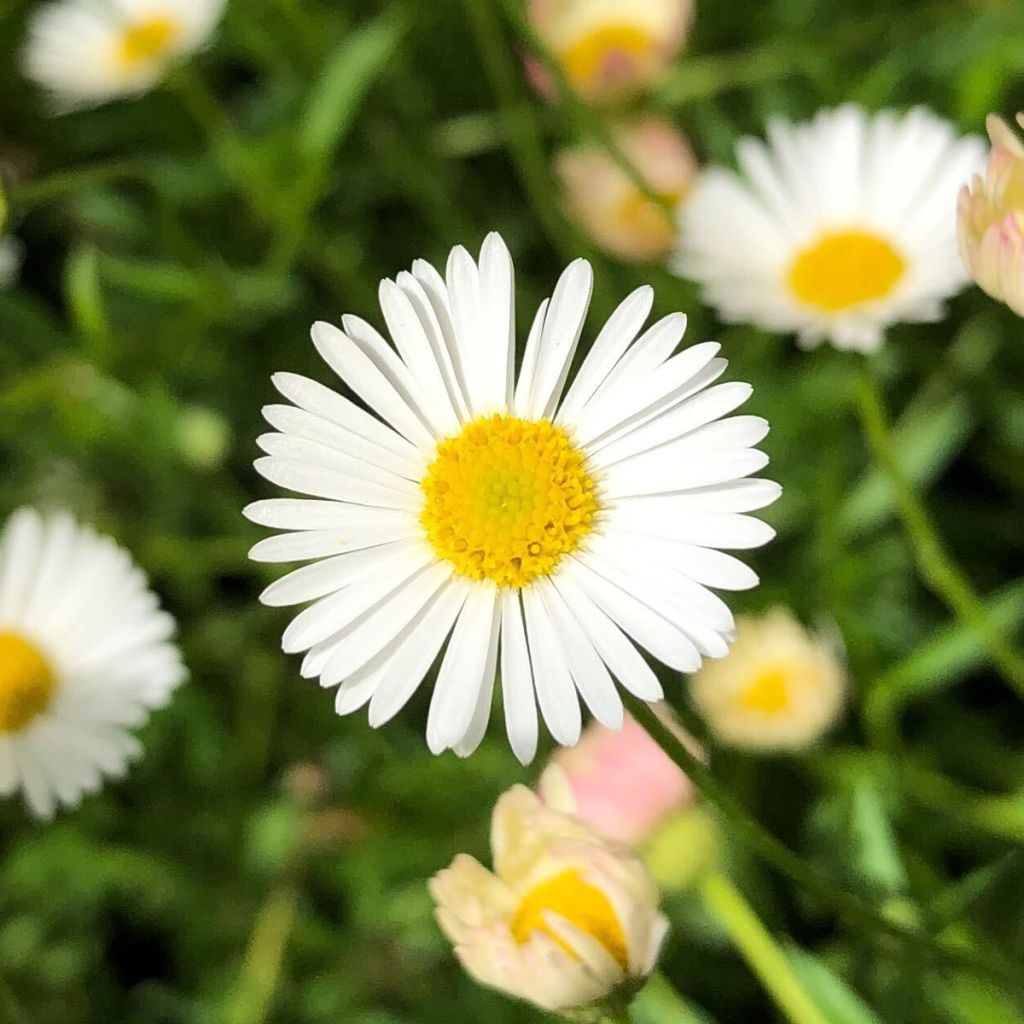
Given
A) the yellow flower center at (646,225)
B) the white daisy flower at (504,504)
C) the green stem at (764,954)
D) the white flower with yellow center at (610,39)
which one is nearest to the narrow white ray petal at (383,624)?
the white daisy flower at (504,504)

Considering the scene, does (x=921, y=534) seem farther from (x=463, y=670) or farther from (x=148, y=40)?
(x=148, y=40)

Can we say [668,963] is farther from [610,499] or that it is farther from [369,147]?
[369,147]

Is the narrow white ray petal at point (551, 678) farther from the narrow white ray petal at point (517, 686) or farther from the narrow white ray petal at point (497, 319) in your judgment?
the narrow white ray petal at point (497, 319)

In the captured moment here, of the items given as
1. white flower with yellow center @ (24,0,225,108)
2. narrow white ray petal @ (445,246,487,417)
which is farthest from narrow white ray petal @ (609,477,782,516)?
white flower with yellow center @ (24,0,225,108)

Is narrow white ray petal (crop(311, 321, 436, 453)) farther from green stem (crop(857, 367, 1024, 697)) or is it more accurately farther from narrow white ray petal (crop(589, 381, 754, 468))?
green stem (crop(857, 367, 1024, 697))

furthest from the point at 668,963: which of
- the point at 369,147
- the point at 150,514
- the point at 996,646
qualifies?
Answer: the point at 369,147
